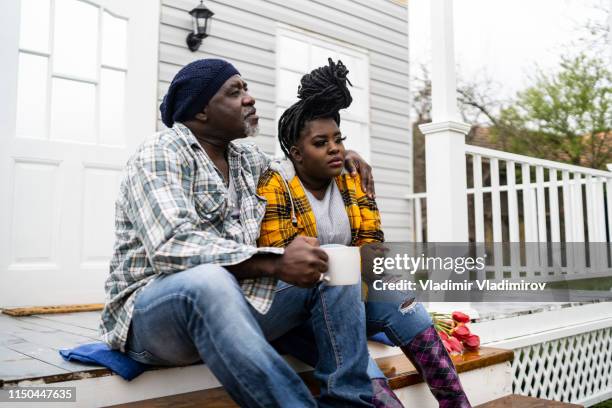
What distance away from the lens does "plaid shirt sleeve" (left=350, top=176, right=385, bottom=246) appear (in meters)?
1.82

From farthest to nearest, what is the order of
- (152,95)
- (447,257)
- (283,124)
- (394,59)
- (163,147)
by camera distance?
1. (394,59)
2. (152,95)
3. (447,257)
4. (283,124)
5. (163,147)

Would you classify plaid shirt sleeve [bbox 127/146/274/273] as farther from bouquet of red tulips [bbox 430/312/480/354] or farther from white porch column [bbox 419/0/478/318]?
white porch column [bbox 419/0/478/318]

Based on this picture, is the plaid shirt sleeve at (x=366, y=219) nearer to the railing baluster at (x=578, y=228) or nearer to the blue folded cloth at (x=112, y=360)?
the blue folded cloth at (x=112, y=360)

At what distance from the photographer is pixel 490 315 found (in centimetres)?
283

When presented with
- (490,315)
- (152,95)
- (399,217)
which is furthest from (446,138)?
(399,217)

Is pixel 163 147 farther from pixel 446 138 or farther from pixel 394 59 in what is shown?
pixel 394 59

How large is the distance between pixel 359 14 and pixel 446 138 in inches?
120

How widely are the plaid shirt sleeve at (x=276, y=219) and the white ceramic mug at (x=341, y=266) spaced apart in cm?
33

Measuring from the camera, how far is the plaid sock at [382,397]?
1469 mm

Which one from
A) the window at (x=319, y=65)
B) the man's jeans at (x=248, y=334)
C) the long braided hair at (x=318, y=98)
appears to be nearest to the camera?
the man's jeans at (x=248, y=334)

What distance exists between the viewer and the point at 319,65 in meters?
5.04

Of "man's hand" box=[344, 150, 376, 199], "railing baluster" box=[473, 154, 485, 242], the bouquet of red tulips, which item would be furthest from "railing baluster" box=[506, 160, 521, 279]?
"man's hand" box=[344, 150, 376, 199]

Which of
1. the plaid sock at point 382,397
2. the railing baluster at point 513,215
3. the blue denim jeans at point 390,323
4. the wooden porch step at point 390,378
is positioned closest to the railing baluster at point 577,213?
the railing baluster at point 513,215

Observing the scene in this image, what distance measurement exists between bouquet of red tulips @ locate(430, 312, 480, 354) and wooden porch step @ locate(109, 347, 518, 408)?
0.14 ft
